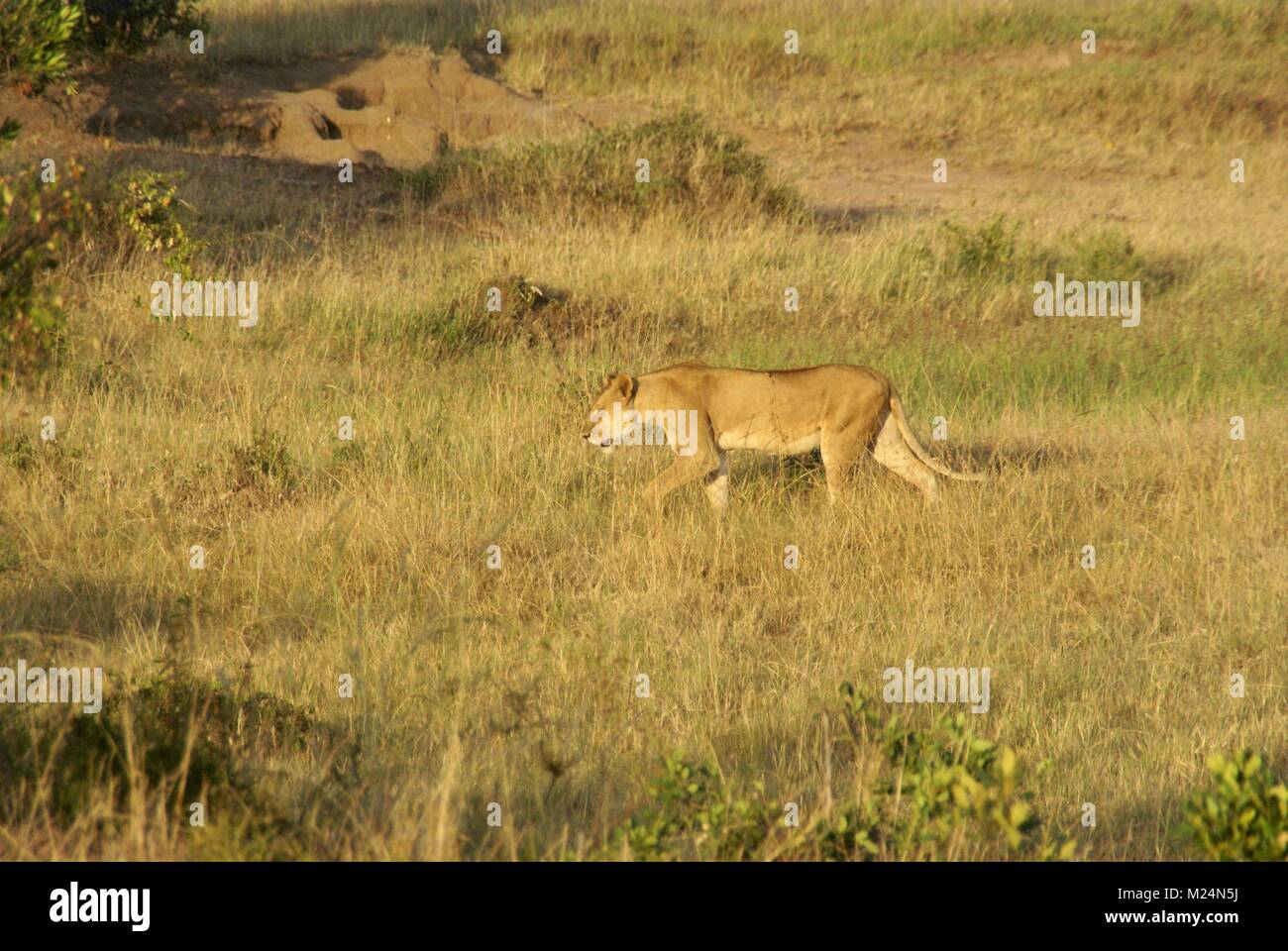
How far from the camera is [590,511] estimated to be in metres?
8.02

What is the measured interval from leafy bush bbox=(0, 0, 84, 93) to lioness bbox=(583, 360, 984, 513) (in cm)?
658

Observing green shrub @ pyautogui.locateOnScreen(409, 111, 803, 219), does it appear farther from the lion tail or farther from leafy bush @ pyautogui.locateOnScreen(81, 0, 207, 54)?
the lion tail

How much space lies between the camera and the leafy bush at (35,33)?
12.0 meters

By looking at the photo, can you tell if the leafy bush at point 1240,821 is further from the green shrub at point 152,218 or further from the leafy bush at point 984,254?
the leafy bush at point 984,254

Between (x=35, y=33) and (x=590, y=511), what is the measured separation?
752cm

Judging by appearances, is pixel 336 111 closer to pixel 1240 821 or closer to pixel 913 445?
pixel 913 445

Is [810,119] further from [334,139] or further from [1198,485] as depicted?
[1198,485]

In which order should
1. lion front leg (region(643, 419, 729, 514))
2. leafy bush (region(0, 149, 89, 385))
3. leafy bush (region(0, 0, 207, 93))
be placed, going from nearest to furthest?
1. leafy bush (region(0, 149, 89, 385))
2. lion front leg (region(643, 419, 729, 514))
3. leafy bush (region(0, 0, 207, 93))

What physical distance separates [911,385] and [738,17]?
53.8ft

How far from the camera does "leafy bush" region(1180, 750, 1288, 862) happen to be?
156 inches

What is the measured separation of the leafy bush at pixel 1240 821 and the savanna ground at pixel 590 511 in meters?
0.62

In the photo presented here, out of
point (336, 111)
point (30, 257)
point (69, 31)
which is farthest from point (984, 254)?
point (30, 257)

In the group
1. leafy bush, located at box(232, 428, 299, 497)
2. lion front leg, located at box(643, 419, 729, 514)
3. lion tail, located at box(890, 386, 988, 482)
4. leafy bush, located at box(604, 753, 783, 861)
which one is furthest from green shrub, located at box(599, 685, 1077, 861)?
leafy bush, located at box(232, 428, 299, 497)

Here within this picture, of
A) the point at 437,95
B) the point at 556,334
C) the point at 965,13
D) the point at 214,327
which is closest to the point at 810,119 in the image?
the point at 437,95
